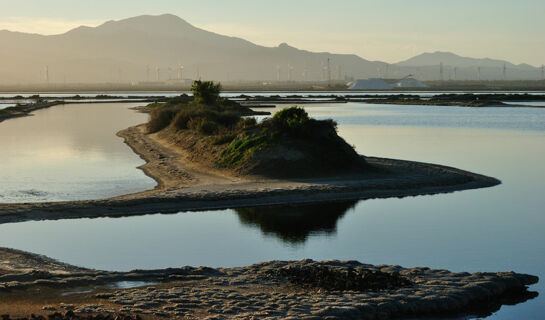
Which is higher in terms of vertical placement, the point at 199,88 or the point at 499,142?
the point at 199,88

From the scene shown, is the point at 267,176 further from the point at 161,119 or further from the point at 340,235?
the point at 161,119

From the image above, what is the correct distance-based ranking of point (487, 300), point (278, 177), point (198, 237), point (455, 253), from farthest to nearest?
point (278, 177)
point (198, 237)
point (455, 253)
point (487, 300)

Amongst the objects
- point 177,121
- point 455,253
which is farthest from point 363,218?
point 177,121

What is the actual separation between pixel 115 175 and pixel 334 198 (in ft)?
39.0

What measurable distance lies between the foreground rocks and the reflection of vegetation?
524 centimetres

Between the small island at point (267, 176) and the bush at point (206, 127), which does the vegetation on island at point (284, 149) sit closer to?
the small island at point (267, 176)

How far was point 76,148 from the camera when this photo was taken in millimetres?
49781

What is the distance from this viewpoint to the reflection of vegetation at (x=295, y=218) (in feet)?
75.9

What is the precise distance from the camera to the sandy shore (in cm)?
2611

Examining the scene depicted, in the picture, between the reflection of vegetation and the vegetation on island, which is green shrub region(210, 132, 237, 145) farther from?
the reflection of vegetation

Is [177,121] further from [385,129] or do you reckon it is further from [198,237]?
[198,237]

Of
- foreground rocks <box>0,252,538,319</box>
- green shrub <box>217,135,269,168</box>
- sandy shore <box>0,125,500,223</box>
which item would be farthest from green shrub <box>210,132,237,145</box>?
foreground rocks <box>0,252,538,319</box>

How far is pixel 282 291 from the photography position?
15523 millimetres

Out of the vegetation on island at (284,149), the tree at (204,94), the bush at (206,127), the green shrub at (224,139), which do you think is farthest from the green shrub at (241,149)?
the tree at (204,94)
